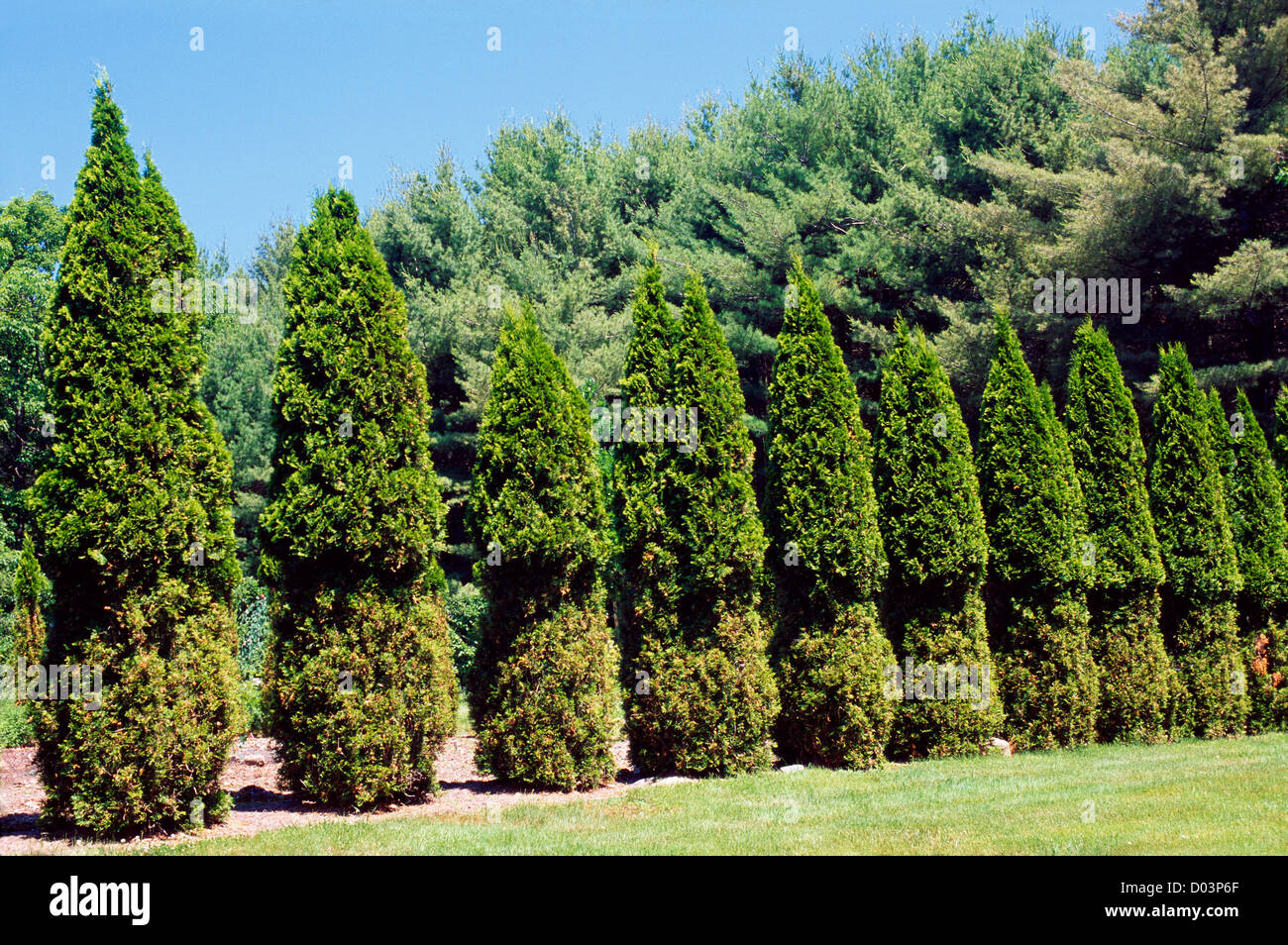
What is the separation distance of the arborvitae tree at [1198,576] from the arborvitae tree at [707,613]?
6467mm

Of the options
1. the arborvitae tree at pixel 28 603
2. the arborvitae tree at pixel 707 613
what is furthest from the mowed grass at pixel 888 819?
the arborvitae tree at pixel 28 603

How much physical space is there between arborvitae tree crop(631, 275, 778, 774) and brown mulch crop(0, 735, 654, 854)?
0.67 m

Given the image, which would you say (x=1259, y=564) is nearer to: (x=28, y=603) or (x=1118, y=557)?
(x=1118, y=557)

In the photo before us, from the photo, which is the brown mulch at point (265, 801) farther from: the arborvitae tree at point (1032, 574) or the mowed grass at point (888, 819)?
the arborvitae tree at point (1032, 574)

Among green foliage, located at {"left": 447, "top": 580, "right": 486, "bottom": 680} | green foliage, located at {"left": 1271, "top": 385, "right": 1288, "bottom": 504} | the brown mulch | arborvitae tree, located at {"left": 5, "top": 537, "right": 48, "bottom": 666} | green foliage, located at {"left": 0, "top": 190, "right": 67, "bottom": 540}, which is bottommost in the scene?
the brown mulch

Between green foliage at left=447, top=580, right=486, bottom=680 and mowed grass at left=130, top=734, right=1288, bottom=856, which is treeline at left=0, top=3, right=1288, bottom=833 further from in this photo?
green foliage at left=447, top=580, right=486, bottom=680

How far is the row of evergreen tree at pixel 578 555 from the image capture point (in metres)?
6.93

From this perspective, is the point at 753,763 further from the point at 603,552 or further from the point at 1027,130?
the point at 1027,130

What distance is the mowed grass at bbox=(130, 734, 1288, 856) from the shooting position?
6.27 m

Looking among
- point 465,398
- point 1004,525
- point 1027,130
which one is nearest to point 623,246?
point 465,398

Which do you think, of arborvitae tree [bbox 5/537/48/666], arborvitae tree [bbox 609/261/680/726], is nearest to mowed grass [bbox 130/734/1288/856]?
arborvitae tree [bbox 609/261/680/726]

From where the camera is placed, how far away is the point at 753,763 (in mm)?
9266

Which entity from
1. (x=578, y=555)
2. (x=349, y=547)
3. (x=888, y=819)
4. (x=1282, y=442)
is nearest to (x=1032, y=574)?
(x=888, y=819)

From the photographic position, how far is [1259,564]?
13.0 m
